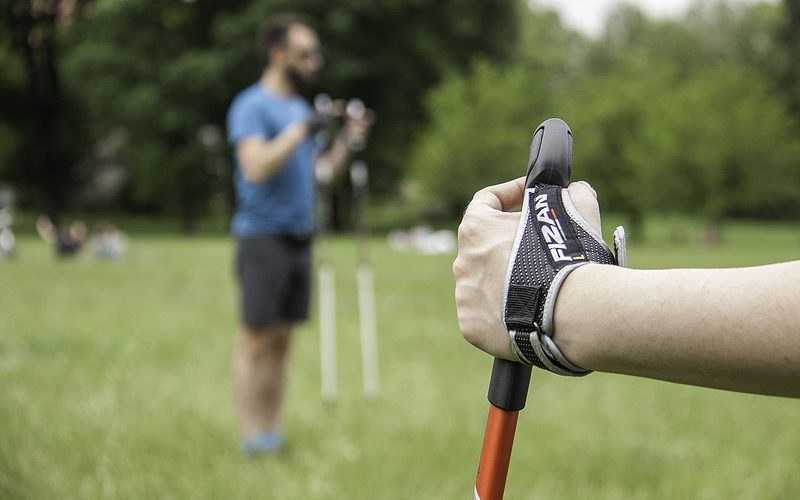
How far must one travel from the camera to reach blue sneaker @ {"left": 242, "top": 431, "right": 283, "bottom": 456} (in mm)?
4340

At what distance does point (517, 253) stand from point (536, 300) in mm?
81

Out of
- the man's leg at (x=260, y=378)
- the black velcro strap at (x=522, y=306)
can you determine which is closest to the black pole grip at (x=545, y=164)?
the black velcro strap at (x=522, y=306)

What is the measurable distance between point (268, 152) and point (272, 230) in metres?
0.46

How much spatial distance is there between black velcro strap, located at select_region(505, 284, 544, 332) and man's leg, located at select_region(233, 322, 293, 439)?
3.28 meters

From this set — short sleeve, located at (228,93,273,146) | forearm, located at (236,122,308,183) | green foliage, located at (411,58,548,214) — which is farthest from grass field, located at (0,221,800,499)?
green foliage, located at (411,58,548,214)

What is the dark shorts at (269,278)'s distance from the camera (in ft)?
14.1

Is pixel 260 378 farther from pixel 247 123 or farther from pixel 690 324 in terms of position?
pixel 690 324

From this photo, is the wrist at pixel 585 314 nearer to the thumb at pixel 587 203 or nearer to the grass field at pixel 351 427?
the thumb at pixel 587 203

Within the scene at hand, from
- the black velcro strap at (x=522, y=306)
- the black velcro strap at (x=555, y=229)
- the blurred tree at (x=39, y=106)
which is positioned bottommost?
the blurred tree at (x=39, y=106)

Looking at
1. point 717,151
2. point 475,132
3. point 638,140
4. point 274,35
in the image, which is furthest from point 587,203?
point 638,140

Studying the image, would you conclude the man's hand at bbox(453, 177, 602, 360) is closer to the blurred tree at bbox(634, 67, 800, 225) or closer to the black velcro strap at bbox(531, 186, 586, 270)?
the black velcro strap at bbox(531, 186, 586, 270)

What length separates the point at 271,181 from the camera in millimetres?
4293

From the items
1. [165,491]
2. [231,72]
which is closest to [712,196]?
[231,72]

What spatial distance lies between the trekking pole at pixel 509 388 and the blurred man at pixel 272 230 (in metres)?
2.93
